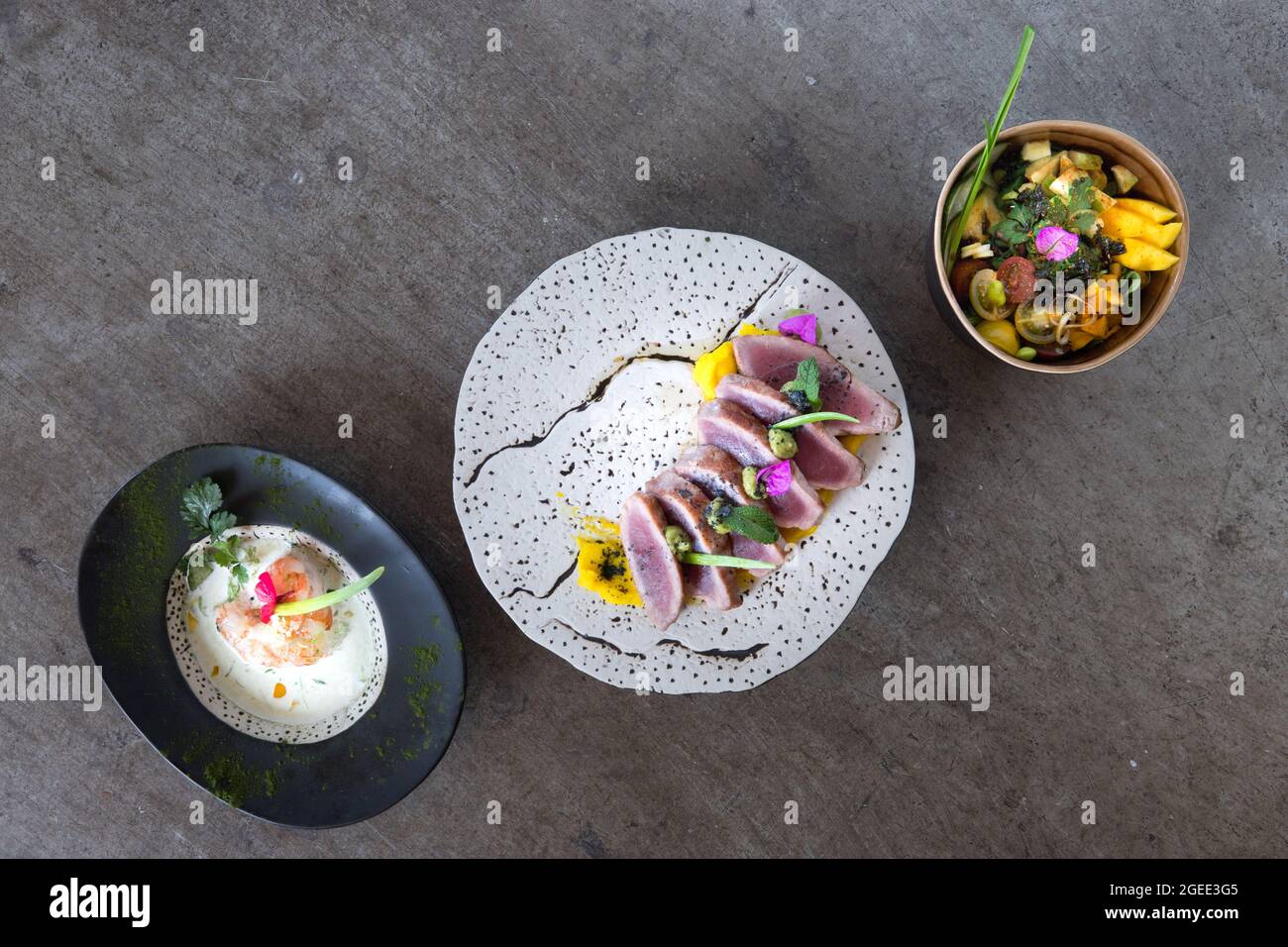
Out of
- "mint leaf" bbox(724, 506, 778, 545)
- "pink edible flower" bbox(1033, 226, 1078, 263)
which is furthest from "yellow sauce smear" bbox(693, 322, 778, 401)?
"pink edible flower" bbox(1033, 226, 1078, 263)

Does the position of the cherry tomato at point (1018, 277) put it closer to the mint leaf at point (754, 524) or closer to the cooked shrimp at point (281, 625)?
the mint leaf at point (754, 524)

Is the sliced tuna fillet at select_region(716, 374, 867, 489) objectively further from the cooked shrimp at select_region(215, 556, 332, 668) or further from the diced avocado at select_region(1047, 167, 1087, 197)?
the cooked shrimp at select_region(215, 556, 332, 668)

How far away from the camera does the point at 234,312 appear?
2.13 m

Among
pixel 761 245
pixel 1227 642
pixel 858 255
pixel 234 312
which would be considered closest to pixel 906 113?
pixel 858 255

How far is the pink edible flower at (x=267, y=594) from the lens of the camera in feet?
6.17

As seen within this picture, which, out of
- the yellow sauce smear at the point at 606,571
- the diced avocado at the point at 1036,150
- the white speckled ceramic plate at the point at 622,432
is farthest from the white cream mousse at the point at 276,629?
the diced avocado at the point at 1036,150

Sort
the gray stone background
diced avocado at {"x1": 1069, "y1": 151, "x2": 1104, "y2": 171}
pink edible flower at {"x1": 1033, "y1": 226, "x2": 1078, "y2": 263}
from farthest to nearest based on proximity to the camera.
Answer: the gray stone background < diced avocado at {"x1": 1069, "y1": 151, "x2": 1104, "y2": 171} < pink edible flower at {"x1": 1033, "y1": 226, "x2": 1078, "y2": 263}

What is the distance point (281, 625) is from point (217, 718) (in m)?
0.31

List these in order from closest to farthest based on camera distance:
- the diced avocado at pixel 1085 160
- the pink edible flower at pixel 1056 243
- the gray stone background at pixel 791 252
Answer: the pink edible flower at pixel 1056 243 < the diced avocado at pixel 1085 160 < the gray stone background at pixel 791 252

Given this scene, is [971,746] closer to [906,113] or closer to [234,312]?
[906,113]

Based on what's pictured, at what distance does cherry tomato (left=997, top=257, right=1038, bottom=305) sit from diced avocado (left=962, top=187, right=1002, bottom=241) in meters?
A: 0.10

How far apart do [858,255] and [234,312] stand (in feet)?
5.04

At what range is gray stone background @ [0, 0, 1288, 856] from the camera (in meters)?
2.09

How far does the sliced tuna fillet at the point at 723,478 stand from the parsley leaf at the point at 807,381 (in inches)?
7.9
